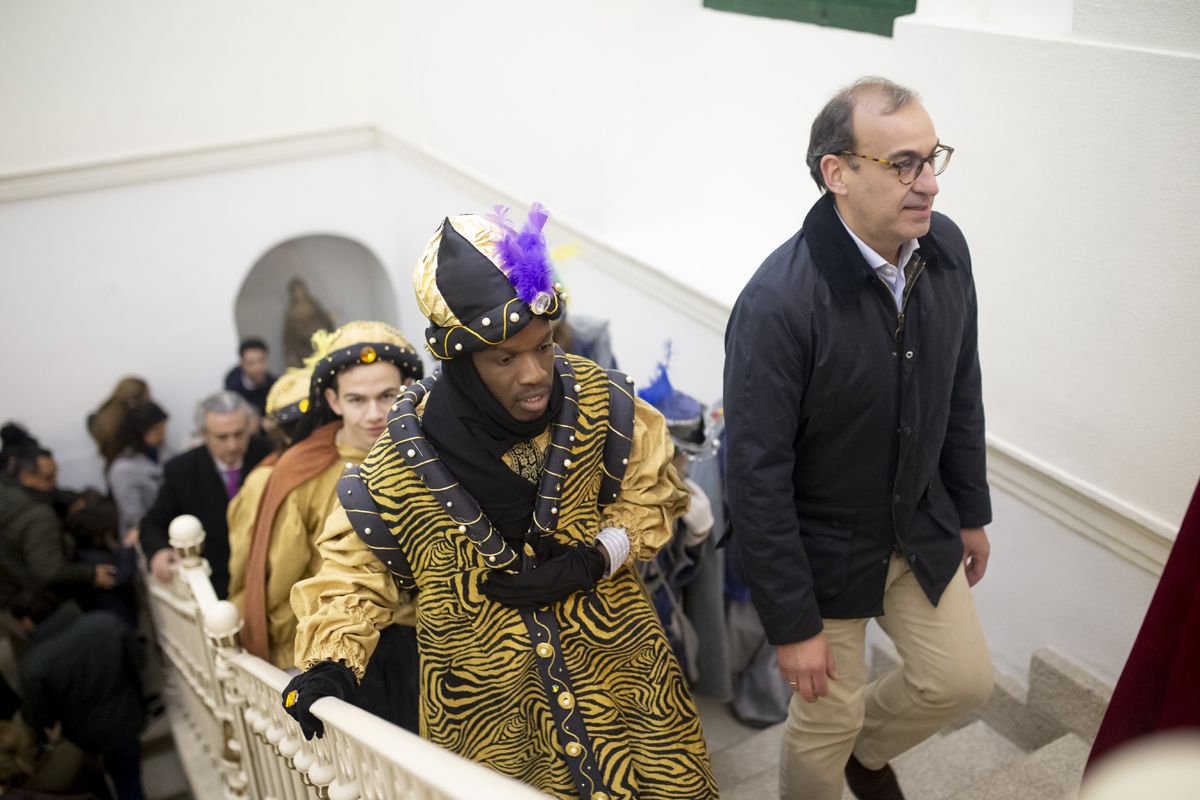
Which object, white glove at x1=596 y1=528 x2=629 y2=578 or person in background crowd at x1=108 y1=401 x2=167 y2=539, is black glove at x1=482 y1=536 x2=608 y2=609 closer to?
white glove at x1=596 y1=528 x2=629 y2=578

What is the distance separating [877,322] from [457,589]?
43.0 inches

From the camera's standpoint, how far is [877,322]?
2.31 m

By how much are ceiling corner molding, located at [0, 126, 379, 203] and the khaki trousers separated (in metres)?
6.75

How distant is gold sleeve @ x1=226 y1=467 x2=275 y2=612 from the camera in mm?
3512

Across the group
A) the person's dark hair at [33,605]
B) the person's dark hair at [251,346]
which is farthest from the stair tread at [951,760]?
the person's dark hair at [251,346]

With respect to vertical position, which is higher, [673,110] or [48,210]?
[673,110]

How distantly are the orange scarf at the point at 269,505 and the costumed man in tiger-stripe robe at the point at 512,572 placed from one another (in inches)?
35.1

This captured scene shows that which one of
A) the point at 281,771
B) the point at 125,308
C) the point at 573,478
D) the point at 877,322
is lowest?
the point at 125,308

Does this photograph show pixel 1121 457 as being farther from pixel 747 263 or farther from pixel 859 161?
pixel 747 263

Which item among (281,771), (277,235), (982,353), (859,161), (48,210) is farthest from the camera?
(277,235)

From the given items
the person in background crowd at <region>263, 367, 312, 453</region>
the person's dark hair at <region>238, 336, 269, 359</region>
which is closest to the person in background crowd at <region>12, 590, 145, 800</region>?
the person in background crowd at <region>263, 367, 312, 453</region>

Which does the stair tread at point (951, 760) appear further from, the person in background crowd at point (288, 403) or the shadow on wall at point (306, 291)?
the shadow on wall at point (306, 291)

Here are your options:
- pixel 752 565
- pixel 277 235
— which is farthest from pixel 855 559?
pixel 277 235

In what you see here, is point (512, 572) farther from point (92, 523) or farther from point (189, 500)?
point (92, 523)
